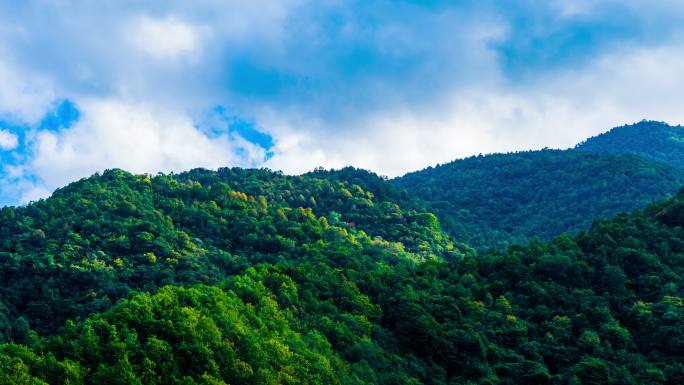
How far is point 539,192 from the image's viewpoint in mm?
139750

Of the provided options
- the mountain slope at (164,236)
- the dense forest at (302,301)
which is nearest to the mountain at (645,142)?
the mountain slope at (164,236)

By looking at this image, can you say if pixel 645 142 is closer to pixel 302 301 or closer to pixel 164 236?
pixel 164 236

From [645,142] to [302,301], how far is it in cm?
13411

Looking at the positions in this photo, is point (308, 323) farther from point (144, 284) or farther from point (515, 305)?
point (144, 284)

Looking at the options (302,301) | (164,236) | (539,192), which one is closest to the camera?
(302,301)

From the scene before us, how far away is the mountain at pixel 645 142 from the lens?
170 meters

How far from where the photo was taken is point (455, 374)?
61.2m

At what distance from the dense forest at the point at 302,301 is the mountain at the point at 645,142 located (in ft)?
271

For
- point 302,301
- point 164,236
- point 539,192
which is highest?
point 539,192

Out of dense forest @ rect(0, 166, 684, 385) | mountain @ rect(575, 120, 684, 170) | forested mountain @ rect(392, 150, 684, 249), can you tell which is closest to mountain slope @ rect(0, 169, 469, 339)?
dense forest @ rect(0, 166, 684, 385)

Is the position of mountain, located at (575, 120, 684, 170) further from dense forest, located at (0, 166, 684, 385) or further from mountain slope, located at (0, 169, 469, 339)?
dense forest, located at (0, 166, 684, 385)

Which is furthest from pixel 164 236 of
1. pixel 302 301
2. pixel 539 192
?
pixel 539 192

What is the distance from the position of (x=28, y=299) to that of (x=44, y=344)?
117ft

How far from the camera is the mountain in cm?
17012
